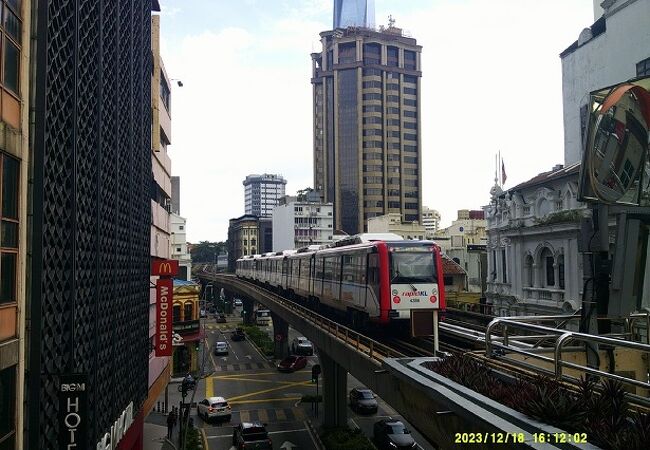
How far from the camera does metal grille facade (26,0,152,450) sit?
10195mm

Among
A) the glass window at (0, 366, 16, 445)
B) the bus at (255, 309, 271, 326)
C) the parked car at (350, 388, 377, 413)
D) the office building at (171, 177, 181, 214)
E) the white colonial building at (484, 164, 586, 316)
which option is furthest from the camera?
the office building at (171, 177, 181, 214)

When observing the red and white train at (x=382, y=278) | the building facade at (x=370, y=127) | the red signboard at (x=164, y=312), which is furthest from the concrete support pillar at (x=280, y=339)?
the building facade at (x=370, y=127)

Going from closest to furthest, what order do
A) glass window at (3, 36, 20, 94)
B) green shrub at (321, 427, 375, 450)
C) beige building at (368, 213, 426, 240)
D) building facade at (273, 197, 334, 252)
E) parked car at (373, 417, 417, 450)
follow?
1. glass window at (3, 36, 20, 94)
2. parked car at (373, 417, 417, 450)
3. green shrub at (321, 427, 375, 450)
4. beige building at (368, 213, 426, 240)
5. building facade at (273, 197, 334, 252)

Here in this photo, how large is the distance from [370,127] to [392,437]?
93.2 metres

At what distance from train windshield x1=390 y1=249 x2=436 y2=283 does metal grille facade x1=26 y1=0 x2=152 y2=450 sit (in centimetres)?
887

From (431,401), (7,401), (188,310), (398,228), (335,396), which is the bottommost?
(335,396)

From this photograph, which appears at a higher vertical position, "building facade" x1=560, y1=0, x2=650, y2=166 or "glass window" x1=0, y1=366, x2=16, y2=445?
"building facade" x1=560, y1=0, x2=650, y2=166

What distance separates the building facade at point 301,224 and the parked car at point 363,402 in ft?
232

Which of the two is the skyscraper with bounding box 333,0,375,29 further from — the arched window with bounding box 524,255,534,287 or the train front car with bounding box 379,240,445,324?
the train front car with bounding box 379,240,445,324

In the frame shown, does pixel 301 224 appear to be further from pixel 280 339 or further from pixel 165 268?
pixel 165 268

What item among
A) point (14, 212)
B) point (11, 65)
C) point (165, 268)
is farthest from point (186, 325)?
point (11, 65)

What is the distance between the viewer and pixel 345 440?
28078 mm
